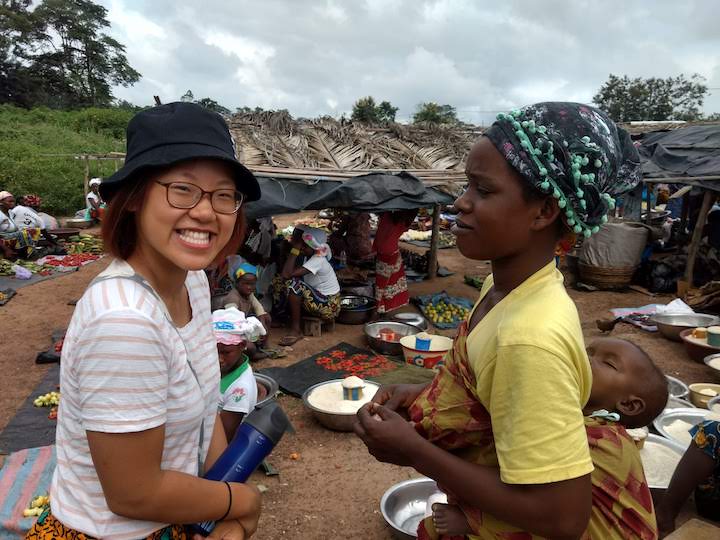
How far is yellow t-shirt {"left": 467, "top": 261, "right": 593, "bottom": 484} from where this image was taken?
3.04 ft

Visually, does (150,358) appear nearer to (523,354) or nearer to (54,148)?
(523,354)

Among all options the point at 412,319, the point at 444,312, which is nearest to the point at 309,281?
the point at 412,319

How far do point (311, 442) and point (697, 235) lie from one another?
764cm

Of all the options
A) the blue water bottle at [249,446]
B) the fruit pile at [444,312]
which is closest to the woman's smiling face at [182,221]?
the blue water bottle at [249,446]

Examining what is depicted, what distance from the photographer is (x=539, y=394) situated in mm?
923

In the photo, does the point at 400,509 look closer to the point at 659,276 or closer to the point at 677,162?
the point at 659,276

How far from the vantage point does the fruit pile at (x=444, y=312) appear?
7.38 meters

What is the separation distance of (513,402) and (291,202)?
5.26 m

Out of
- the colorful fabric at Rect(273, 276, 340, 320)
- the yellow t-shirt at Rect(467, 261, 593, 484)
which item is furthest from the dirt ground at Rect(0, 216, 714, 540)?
the yellow t-shirt at Rect(467, 261, 593, 484)

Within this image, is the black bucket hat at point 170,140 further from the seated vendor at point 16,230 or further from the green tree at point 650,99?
the green tree at point 650,99

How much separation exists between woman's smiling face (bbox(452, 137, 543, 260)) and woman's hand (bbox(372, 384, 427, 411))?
0.55 metres

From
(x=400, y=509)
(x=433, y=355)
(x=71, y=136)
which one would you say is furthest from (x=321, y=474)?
(x=71, y=136)

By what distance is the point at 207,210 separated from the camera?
1.17 meters

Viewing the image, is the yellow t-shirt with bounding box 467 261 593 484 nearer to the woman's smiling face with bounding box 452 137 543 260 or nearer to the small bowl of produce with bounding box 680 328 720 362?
the woman's smiling face with bounding box 452 137 543 260
